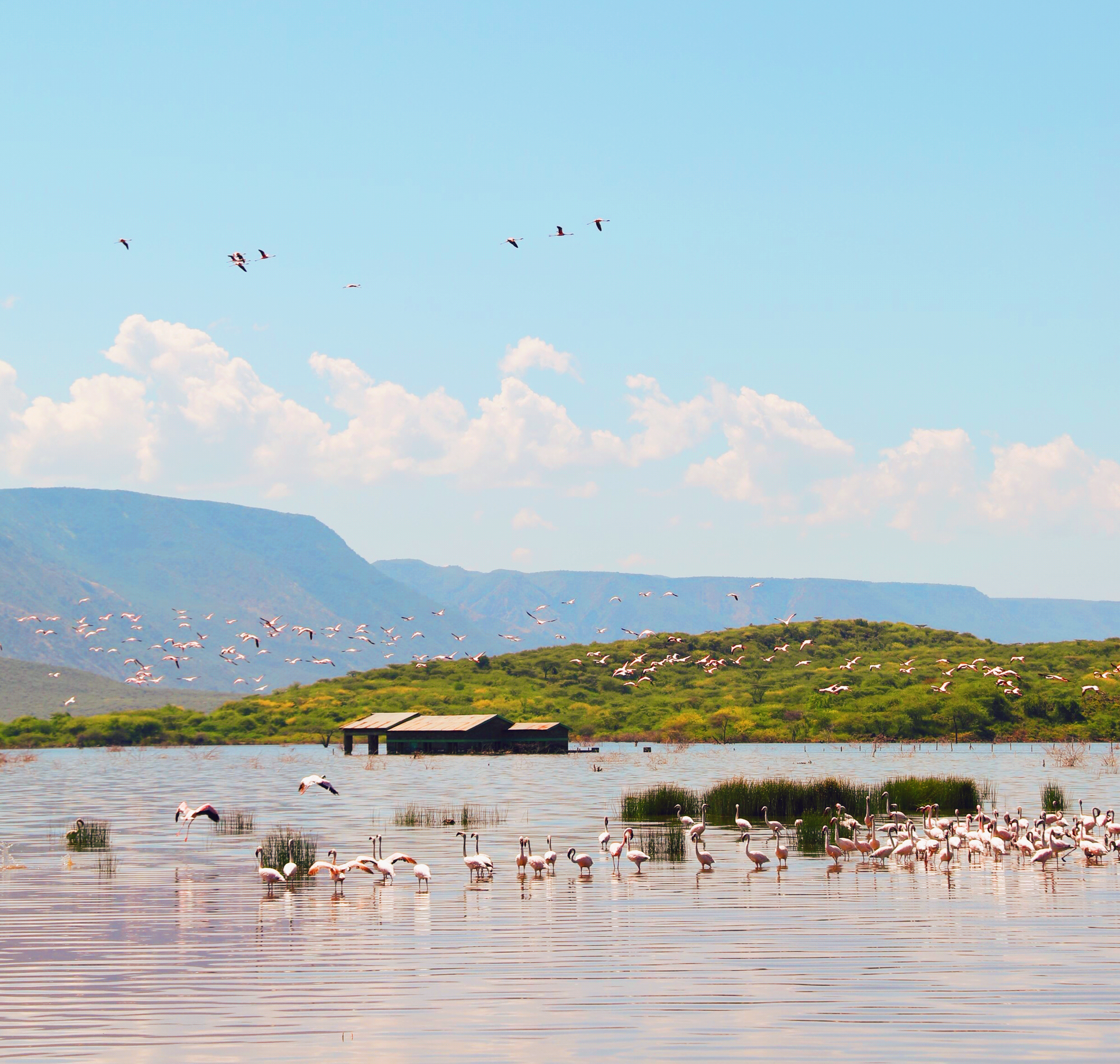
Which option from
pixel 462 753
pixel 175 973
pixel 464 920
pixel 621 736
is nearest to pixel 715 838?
pixel 464 920

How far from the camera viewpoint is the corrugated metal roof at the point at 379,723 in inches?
4690

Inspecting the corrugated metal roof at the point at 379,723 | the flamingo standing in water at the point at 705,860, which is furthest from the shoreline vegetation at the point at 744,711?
the flamingo standing in water at the point at 705,860

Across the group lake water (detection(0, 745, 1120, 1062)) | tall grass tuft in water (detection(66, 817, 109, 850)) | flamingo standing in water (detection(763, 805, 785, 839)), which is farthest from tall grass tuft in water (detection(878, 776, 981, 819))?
tall grass tuft in water (detection(66, 817, 109, 850))

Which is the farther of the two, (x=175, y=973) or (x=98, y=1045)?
(x=175, y=973)

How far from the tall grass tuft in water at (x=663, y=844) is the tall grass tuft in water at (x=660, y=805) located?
427 centimetres

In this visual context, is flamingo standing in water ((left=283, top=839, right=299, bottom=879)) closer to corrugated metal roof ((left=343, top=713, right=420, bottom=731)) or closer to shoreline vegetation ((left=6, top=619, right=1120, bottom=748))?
corrugated metal roof ((left=343, top=713, right=420, bottom=731))

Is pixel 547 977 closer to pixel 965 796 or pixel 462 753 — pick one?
pixel 965 796

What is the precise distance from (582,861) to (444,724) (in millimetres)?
91160

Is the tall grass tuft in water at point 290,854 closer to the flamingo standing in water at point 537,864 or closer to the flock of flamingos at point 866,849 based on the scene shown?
the flock of flamingos at point 866,849

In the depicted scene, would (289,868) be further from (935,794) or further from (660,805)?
(935,794)

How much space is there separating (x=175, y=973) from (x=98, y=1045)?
12.9 ft

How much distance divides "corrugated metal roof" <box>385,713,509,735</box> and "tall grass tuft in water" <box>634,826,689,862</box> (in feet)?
265

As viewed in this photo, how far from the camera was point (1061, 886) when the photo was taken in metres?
27.1

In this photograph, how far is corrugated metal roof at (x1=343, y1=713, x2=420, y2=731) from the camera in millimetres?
119125
